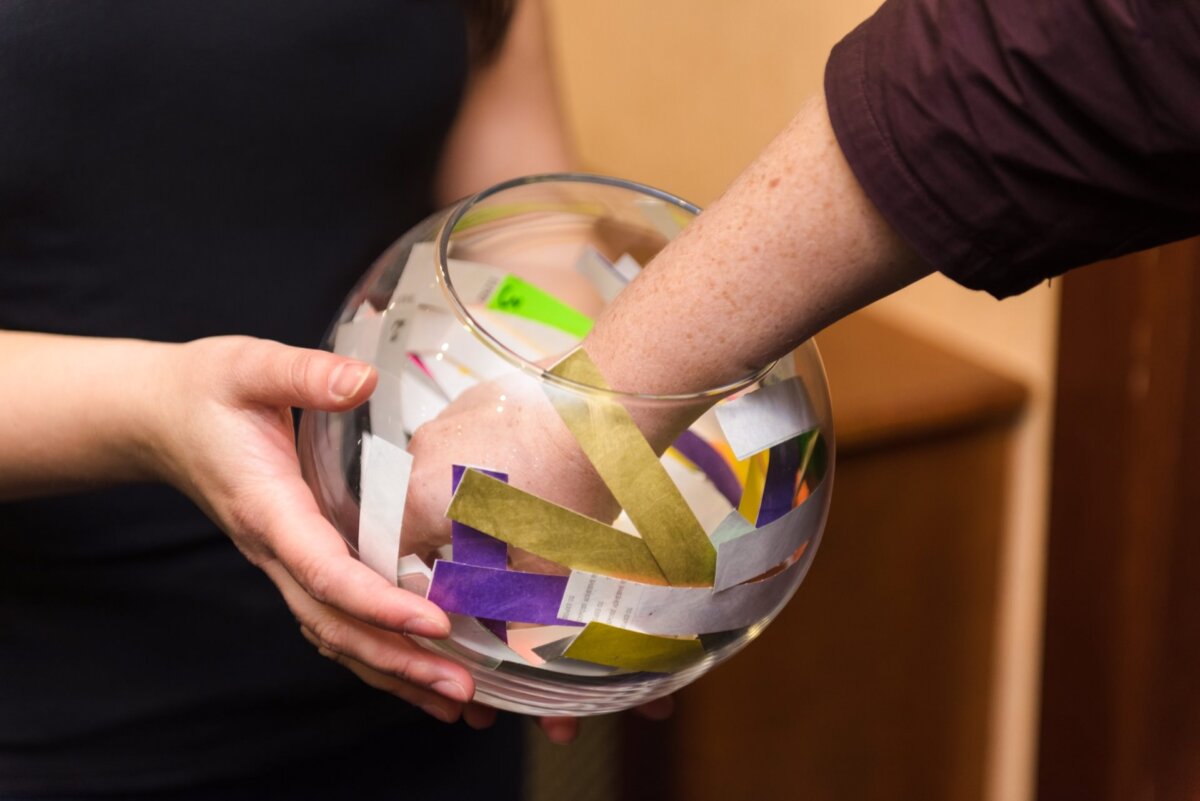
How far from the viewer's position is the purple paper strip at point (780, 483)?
446 mm

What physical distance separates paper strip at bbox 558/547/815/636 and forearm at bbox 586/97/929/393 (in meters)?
0.08

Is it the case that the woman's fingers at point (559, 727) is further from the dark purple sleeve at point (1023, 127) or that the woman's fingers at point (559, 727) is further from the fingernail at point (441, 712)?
the dark purple sleeve at point (1023, 127)

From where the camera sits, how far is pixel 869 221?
389 mm

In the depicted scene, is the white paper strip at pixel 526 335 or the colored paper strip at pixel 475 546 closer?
the colored paper strip at pixel 475 546

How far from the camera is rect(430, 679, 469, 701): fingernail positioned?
45cm

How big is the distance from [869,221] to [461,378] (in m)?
0.17

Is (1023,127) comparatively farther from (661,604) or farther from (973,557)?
(973,557)

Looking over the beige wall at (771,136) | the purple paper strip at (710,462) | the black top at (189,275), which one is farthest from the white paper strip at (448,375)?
the beige wall at (771,136)

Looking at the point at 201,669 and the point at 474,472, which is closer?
the point at 474,472

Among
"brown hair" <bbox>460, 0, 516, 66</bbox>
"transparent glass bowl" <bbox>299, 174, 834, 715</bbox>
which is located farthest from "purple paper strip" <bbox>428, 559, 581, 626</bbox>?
"brown hair" <bbox>460, 0, 516, 66</bbox>

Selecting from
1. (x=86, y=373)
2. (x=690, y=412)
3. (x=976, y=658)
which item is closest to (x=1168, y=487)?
(x=976, y=658)

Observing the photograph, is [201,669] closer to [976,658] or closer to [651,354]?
[651,354]

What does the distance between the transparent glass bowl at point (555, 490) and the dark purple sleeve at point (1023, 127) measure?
0.33 feet

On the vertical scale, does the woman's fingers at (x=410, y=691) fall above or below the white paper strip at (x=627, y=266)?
below
